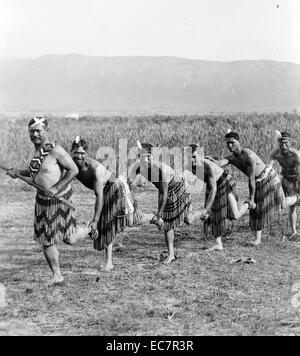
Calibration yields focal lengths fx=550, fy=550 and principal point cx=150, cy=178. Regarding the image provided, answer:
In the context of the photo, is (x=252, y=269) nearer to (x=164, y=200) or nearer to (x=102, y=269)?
(x=164, y=200)

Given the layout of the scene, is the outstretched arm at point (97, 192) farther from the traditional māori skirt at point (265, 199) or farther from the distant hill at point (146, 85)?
Answer: the distant hill at point (146, 85)

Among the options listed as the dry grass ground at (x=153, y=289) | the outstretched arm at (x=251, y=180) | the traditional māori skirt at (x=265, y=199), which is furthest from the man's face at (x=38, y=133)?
the traditional māori skirt at (x=265, y=199)

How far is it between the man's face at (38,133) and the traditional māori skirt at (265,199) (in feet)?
10.6

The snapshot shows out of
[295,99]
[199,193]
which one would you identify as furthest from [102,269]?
[295,99]

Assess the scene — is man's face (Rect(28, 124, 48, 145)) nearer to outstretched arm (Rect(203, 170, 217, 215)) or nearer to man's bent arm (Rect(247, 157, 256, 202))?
outstretched arm (Rect(203, 170, 217, 215))

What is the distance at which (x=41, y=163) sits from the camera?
541 cm

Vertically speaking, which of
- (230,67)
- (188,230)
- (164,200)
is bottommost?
(188,230)

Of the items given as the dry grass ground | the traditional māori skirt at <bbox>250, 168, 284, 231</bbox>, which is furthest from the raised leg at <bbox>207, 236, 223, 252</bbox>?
the traditional māori skirt at <bbox>250, 168, 284, 231</bbox>

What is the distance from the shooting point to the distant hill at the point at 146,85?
3209 inches

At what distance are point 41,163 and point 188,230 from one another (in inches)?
144

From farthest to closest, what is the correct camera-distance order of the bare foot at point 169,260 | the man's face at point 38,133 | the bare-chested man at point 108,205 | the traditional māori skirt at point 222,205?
the traditional māori skirt at point 222,205
the bare foot at point 169,260
the bare-chested man at point 108,205
the man's face at point 38,133

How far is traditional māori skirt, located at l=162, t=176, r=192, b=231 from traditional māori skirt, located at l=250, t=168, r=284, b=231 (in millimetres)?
1160

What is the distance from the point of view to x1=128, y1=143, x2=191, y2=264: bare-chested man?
21.1ft
